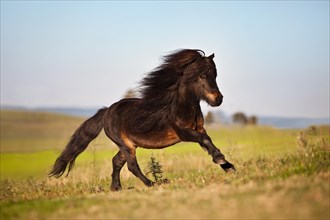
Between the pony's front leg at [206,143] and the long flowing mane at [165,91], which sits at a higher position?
the long flowing mane at [165,91]

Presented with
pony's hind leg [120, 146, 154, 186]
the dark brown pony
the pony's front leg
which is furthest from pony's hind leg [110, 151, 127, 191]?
the pony's front leg

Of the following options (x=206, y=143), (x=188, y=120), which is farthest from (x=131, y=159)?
(x=206, y=143)

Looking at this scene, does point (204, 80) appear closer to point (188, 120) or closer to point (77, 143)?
point (188, 120)

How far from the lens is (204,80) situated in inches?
424

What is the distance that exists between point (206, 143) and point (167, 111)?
1.32 meters

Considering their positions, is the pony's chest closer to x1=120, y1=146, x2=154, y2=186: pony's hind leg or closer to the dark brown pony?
the dark brown pony

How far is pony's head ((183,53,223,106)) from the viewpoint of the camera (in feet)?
34.9

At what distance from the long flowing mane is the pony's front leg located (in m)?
0.53

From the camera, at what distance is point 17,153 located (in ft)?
117

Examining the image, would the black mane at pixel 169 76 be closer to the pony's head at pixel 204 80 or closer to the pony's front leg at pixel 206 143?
the pony's head at pixel 204 80

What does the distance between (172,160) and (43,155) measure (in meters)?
19.5

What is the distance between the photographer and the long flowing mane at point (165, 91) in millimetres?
11016

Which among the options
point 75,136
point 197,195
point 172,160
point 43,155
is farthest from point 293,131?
point 197,195

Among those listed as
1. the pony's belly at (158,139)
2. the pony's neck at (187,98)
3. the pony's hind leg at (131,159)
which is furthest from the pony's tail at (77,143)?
the pony's neck at (187,98)
